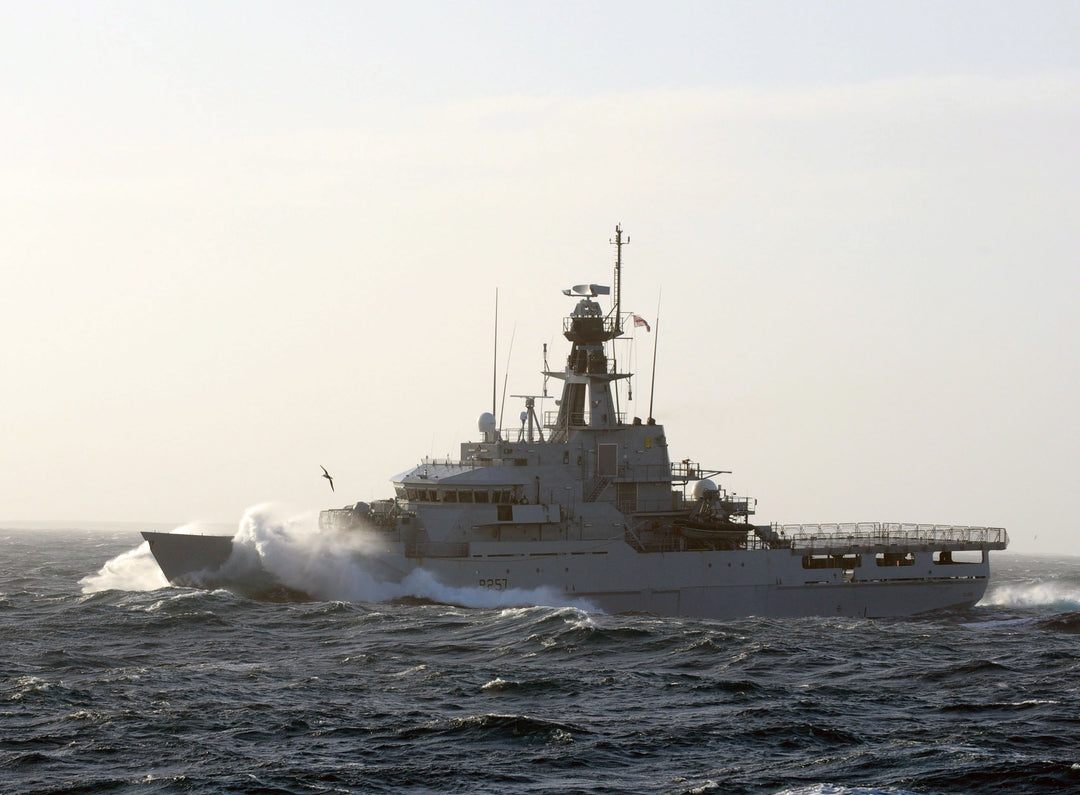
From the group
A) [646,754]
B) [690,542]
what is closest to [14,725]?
[646,754]

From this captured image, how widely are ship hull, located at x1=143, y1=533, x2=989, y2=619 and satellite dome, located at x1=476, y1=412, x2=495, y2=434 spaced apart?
4.38 meters

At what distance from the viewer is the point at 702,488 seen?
127ft

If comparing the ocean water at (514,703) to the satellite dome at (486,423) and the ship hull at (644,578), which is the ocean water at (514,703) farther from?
the satellite dome at (486,423)

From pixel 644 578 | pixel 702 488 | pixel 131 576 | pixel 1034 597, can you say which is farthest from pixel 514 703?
pixel 1034 597

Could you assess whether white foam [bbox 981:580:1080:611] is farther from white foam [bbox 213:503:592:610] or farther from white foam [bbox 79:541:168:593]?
white foam [bbox 79:541:168:593]

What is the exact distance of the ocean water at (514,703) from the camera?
1698 cm

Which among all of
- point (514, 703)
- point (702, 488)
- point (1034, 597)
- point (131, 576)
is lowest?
point (514, 703)

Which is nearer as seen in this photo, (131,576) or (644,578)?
(644,578)

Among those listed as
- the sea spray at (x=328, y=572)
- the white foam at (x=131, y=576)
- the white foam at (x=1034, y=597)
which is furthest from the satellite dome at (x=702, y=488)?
the white foam at (x=131, y=576)

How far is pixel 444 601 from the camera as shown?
35.1m

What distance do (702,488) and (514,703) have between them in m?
18.3

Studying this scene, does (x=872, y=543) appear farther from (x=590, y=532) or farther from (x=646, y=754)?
(x=646, y=754)

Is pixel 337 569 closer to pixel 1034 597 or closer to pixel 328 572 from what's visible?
pixel 328 572

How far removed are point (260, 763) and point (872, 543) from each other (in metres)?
26.7
